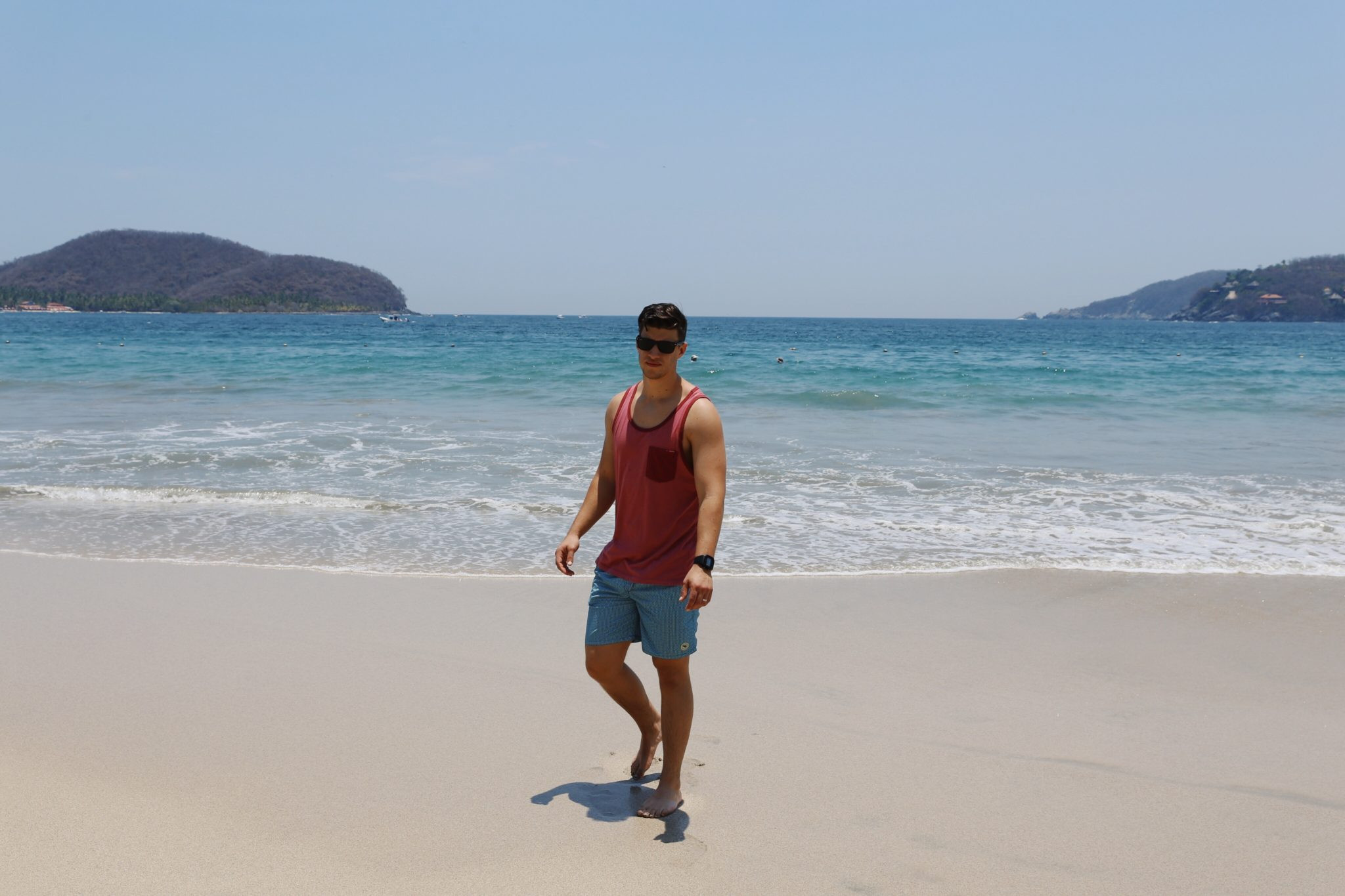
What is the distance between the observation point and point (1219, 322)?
148 meters

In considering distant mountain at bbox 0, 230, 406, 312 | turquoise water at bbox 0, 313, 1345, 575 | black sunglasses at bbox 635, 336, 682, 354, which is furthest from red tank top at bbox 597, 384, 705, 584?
distant mountain at bbox 0, 230, 406, 312

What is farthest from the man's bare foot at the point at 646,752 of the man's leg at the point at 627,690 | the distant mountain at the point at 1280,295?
the distant mountain at the point at 1280,295

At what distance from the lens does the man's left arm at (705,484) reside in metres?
3.14

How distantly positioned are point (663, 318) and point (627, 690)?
1341mm

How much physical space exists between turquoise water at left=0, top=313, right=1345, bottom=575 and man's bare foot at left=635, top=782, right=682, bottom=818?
3.55 meters

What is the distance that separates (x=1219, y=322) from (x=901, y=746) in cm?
16602

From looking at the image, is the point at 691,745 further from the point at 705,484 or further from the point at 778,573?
the point at 778,573

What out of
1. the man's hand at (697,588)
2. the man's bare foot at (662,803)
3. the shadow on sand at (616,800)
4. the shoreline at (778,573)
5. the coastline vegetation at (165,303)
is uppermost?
the coastline vegetation at (165,303)

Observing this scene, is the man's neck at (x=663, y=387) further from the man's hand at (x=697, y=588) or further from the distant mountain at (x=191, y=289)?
the distant mountain at (x=191, y=289)

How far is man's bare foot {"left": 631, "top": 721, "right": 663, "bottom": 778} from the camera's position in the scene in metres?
3.75

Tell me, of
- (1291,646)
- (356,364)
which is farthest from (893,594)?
(356,364)

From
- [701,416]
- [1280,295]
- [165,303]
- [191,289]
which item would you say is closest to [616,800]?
[701,416]

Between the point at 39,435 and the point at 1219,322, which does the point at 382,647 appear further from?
the point at 1219,322

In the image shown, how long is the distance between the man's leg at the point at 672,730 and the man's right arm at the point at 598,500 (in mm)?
485
